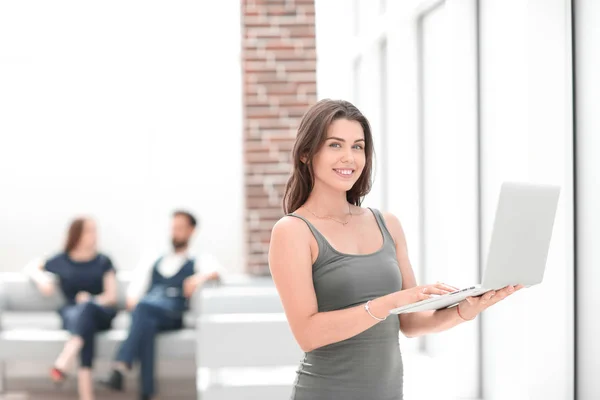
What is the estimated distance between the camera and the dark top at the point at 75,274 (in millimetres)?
5999

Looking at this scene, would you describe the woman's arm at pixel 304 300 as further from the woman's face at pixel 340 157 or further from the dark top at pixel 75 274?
the dark top at pixel 75 274

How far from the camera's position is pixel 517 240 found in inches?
55.7

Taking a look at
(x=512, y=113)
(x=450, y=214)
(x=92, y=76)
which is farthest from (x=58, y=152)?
(x=512, y=113)

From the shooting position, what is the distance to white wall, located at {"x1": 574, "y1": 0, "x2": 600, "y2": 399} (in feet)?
6.94

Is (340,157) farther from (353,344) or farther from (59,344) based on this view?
(59,344)

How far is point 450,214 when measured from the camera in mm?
2910

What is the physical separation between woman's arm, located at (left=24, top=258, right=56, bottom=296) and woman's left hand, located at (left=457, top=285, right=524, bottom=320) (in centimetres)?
489

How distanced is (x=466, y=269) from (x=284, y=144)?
3502 millimetres

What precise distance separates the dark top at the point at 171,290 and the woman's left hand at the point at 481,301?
4331mm

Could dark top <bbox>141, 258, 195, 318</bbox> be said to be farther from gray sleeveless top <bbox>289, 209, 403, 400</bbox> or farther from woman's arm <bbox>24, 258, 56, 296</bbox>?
gray sleeveless top <bbox>289, 209, 403, 400</bbox>

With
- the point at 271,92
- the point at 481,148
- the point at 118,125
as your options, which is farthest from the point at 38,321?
the point at 481,148

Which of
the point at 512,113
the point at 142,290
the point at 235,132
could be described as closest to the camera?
the point at 512,113

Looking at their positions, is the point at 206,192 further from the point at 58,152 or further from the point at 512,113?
the point at 512,113

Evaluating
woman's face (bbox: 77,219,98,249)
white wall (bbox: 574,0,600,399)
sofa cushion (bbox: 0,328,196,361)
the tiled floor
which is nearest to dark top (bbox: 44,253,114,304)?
woman's face (bbox: 77,219,98,249)
